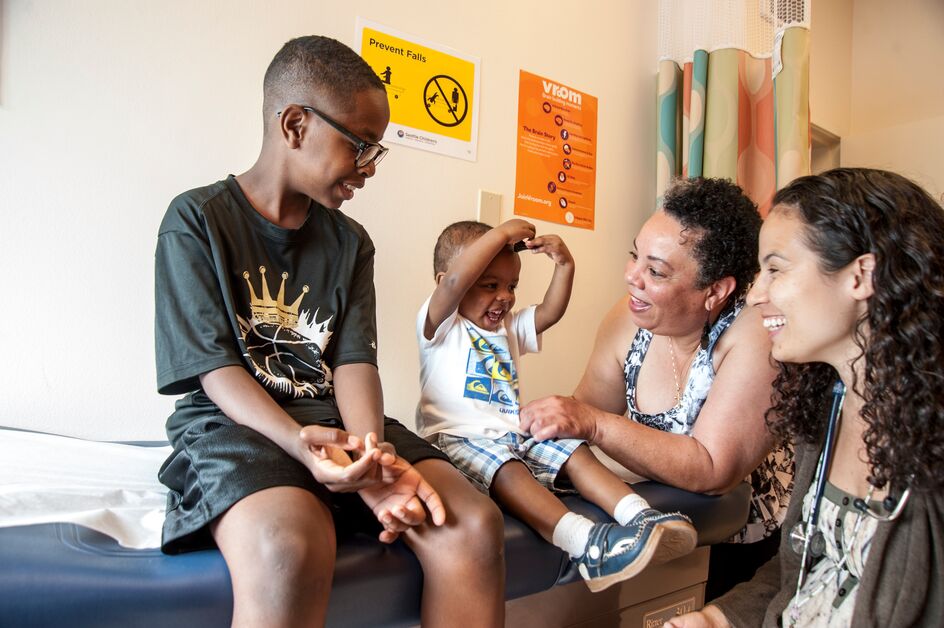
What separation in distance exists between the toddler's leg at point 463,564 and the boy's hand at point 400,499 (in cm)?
3

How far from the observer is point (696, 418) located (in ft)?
5.01

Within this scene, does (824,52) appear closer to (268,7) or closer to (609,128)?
(609,128)

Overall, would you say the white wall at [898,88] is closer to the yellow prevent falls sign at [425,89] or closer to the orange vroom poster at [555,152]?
the orange vroom poster at [555,152]

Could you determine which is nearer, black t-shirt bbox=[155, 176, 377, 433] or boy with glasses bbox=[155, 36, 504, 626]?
boy with glasses bbox=[155, 36, 504, 626]

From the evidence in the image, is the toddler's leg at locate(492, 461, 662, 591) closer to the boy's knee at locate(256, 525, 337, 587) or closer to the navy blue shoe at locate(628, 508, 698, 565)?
the navy blue shoe at locate(628, 508, 698, 565)

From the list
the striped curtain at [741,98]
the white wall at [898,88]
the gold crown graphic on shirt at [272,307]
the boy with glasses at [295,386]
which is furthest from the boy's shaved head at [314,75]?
the white wall at [898,88]

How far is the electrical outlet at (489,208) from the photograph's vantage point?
213 centimetres

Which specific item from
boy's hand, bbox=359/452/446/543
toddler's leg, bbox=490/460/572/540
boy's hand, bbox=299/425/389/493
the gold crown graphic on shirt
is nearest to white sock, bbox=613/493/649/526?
toddler's leg, bbox=490/460/572/540

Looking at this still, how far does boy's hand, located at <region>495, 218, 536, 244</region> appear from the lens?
1587 mm

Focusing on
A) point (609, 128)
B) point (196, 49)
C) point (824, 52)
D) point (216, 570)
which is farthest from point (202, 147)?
point (824, 52)

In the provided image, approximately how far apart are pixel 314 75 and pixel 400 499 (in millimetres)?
815

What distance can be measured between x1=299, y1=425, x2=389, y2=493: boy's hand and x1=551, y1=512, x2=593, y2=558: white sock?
1.12ft

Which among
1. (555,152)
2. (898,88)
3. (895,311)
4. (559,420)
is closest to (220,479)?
(559,420)

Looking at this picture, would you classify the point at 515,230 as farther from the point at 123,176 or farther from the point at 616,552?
the point at 123,176
